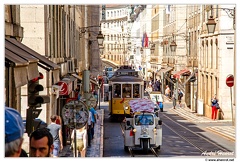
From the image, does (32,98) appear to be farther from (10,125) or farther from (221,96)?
(221,96)

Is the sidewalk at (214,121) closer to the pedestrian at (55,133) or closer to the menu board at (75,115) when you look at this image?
the pedestrian at (55,133)

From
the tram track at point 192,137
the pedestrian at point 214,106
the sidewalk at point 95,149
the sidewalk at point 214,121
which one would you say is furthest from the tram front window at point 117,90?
the sidewalk at point 95,149

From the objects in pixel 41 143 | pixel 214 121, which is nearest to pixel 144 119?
pixel 214 121

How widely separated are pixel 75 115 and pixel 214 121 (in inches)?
863

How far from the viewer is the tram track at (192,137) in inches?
915

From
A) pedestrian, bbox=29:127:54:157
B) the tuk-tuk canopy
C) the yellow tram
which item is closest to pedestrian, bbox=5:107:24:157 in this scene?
pedestrian, bbox=29:127:54:157

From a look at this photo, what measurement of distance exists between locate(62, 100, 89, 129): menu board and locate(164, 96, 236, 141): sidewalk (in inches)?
493

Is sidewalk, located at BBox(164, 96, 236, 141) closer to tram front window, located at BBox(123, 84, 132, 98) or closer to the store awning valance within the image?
tram front window, located at BBox(123, 84, 132, 98)

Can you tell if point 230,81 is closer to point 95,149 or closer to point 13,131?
point 95,149

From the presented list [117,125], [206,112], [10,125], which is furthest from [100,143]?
[10,125]

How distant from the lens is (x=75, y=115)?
13656 mm

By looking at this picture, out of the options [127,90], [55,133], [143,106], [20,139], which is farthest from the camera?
[127,90]

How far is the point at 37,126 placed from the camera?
12.6m

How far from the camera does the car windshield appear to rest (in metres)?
21.9
